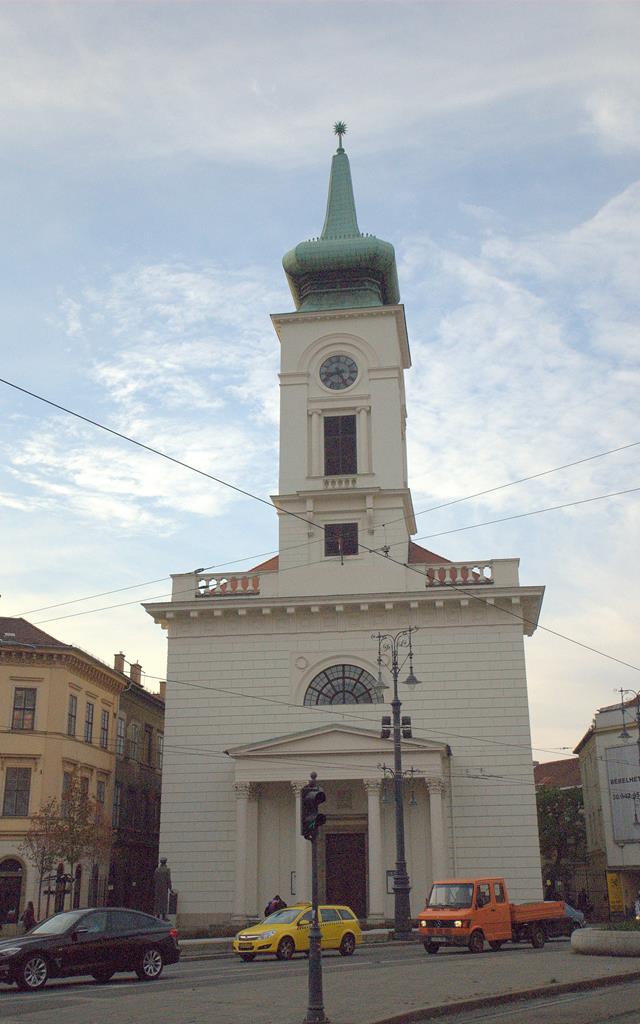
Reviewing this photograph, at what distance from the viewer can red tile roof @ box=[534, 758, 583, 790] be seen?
87.0 metres

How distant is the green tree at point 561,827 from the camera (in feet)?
212

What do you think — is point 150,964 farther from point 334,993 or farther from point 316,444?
point 316,444

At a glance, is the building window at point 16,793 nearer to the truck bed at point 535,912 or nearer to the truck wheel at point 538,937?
the truck bed at point 535,912

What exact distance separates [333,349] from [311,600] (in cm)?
1128

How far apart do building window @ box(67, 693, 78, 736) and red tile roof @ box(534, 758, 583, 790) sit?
5418 cm

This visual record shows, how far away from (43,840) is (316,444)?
Result: 58.1ft

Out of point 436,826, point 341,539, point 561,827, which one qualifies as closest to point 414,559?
point 341,539

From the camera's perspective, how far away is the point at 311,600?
36031mm

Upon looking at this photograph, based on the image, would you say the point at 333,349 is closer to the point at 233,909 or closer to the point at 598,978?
the point at 233,909

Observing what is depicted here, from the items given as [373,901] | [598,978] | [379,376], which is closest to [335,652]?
[373,901]

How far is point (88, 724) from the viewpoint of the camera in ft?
140

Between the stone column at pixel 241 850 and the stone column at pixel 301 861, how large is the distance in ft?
5.27

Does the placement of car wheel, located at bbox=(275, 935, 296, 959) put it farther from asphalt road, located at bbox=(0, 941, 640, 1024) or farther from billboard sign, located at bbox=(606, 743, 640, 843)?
billboard sign, located at bbox=(606, 743, 640, 843)

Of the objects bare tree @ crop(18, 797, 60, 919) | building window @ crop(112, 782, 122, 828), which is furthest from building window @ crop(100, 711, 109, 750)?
bare tree @ crop(18, 797, 60, 919)
